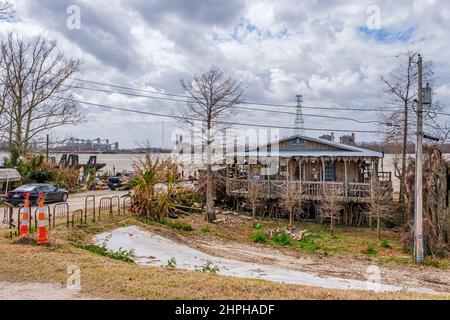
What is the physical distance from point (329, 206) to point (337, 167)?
533cm

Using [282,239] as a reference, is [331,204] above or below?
above

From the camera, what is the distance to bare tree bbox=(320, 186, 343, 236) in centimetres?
1956

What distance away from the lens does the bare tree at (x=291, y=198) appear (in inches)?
810

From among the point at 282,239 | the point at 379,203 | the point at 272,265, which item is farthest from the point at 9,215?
the point at 379,203

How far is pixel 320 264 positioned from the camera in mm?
12875

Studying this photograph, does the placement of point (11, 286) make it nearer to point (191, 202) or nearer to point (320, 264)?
point (320, 264)

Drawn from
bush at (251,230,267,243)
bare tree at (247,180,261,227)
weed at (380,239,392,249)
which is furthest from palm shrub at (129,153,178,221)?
weed at (380,239,392,249)

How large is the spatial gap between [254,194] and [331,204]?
451 cm

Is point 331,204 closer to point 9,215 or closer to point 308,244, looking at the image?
point 308,244

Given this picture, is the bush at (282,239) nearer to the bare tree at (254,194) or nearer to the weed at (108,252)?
the bare tree at (254,194)

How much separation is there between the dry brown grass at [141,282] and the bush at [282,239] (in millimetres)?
10106

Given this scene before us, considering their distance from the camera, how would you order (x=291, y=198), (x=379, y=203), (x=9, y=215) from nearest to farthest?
(x=9, y=215) < (x=379, y=203) < (x=291, y=198)

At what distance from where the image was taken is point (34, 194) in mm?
19422
